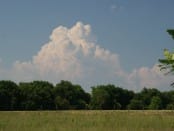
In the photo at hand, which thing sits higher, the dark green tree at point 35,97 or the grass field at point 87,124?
the dark green tree at point 35,97

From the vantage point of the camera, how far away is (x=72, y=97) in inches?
4857

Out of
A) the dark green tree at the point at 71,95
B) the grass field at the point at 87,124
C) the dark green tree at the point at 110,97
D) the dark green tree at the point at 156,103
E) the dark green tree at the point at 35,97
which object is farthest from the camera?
the dark green tree at the point at 71,95

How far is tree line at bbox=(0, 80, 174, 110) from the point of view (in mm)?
104250

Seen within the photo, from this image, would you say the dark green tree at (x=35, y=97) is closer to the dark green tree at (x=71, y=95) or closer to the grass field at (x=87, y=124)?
the dark green tree at (x=71, y=95)

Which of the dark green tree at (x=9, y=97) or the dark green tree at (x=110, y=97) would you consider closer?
the dark green tree at (x=9, y=97)

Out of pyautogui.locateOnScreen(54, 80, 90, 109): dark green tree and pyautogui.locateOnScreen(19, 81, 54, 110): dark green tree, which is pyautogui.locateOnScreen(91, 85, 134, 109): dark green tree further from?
pyautogui.locateOnScreen(19, 81, 54, 110): dark green tree

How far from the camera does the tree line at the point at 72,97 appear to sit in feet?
342

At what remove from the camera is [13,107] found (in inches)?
4016

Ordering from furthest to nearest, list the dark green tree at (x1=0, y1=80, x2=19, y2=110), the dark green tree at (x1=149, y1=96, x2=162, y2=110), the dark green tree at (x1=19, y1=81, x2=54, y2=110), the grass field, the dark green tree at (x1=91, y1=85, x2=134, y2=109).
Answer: the dark green tree at (x1=91, y1=85, x2=134, y2=109) < the dark green tree at (x1=149, y1=96, x2=162, y2=110) < the dark green tree at (x1=19, y1=81, x2=54, y2=110) < the dark green tree at (x1=0, y1=80, x2=19, y2=110) < the grass field

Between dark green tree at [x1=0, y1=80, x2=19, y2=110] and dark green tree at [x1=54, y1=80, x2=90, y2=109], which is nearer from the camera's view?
dark green tree at [x1=0, y1=80, x2=19, y2=110]

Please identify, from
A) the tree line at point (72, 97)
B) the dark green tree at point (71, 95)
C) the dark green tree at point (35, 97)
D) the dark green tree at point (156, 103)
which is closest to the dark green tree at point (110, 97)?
the tree line at point (72, 97)

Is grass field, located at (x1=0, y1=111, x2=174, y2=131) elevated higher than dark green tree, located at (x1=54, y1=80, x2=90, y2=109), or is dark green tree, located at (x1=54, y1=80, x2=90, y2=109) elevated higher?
dark green tree, located at (x1=54, y1=80, x2=90, y2=109)

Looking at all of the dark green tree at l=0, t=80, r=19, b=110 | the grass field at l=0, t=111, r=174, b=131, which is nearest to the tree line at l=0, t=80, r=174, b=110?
the dark green tree at l=0, t=80, r=19, b=110

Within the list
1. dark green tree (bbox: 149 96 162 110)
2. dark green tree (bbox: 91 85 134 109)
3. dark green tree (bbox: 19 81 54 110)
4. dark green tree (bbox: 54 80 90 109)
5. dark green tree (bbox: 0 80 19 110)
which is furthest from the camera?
dark green tree (bbox: 54 80 90 109)
